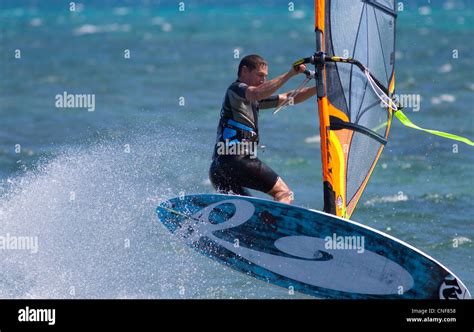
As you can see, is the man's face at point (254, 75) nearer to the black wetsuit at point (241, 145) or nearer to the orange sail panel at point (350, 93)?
the black wetsuit at point (241, 145)

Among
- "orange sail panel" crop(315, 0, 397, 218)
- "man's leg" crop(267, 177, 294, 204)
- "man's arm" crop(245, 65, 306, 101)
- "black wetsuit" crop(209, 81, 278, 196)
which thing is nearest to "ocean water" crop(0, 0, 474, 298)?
"man's leg" crop(267, 177, 294, 204)

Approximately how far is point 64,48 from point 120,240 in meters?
25.4

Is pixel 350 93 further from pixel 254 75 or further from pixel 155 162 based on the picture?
pixel 155 162

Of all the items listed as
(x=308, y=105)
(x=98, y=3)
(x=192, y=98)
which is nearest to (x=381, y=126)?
(x=308, y=105)

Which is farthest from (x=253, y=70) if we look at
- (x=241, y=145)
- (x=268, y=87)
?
(x=241, y=145)

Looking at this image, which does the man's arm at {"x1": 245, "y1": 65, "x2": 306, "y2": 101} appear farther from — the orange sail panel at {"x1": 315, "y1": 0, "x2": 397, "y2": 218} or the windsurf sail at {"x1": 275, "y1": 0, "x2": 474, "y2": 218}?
the orange sail panel at {"x1": 315, "y1": 0, "x2": 397, "y2": 218}

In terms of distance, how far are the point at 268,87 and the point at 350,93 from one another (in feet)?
3.80

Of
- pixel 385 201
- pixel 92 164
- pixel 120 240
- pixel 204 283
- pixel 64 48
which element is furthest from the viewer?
pixel 64 48

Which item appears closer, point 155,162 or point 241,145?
point 241,145

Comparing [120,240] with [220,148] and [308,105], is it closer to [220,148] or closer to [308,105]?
[220,148]

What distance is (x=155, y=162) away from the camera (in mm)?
13883

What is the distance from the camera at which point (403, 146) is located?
16.2m

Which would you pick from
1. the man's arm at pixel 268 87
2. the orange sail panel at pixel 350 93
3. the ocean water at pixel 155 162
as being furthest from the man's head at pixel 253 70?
the ocean water at pixel 155 162

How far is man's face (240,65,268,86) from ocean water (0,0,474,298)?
2204 millimetres
